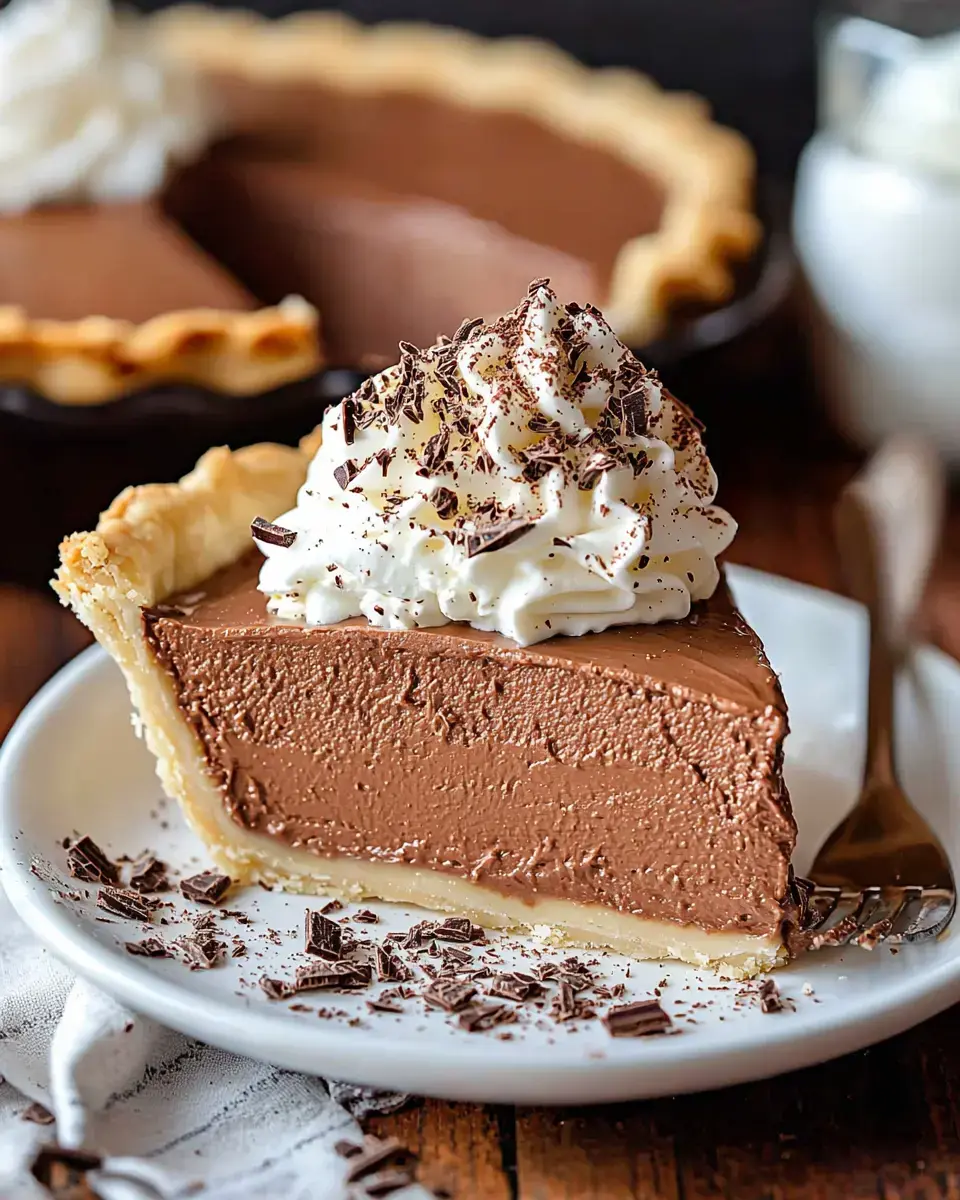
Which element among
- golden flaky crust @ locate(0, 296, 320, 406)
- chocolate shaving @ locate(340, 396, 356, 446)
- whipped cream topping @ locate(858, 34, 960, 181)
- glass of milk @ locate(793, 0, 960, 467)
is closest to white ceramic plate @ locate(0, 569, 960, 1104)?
chocolate shaving @ locate(340, 396, 356, 446)

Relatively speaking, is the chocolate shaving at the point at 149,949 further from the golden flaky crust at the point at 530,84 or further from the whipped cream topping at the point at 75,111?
the whipped cream topping at the point at 75,111

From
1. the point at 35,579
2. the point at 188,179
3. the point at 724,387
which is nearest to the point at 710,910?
the point at 35,579

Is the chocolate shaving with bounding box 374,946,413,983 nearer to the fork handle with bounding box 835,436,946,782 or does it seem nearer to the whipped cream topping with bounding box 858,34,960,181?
the fork handle with bounding box 835,436,946,782

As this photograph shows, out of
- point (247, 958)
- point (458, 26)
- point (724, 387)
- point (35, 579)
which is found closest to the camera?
point (247, 958)

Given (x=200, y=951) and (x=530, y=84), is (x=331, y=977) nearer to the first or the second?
(x=200, y=951)

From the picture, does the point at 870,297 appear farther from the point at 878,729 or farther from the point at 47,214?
the point at 47,214

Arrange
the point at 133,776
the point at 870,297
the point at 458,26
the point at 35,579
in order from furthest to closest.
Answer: the point at 458,26 → the point at 870,297 → the point at 35,579 → the point at 133,776

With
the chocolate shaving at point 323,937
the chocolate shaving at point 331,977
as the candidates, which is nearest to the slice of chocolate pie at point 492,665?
the chocolate shaving at point 323,937
